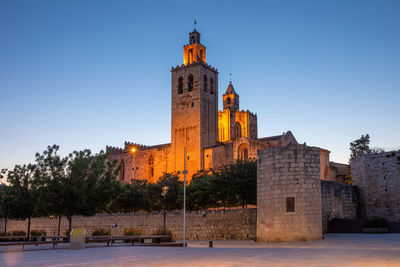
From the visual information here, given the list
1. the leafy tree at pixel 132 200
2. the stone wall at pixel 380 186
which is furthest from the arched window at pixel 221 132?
the stone wall at pixel 380 186

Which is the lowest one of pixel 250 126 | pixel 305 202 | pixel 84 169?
pixel 305 202

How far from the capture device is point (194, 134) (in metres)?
56.1

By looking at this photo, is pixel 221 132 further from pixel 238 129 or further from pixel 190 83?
pixel 190 83

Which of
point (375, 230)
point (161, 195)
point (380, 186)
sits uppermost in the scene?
point (380, 186)

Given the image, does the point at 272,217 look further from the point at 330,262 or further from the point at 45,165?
the point at 45,165

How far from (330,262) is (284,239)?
31.6ft

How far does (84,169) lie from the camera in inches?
974

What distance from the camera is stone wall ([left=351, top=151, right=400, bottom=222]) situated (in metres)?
27.2

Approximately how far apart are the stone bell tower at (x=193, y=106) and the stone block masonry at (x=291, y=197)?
114 feet

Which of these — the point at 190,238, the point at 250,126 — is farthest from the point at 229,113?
the point at 190,238

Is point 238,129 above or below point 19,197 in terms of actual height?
above

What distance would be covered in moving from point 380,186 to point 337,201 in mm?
4166

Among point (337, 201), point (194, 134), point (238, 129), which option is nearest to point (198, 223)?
point (337, 201)

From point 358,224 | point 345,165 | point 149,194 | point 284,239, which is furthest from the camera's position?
point 345,165
